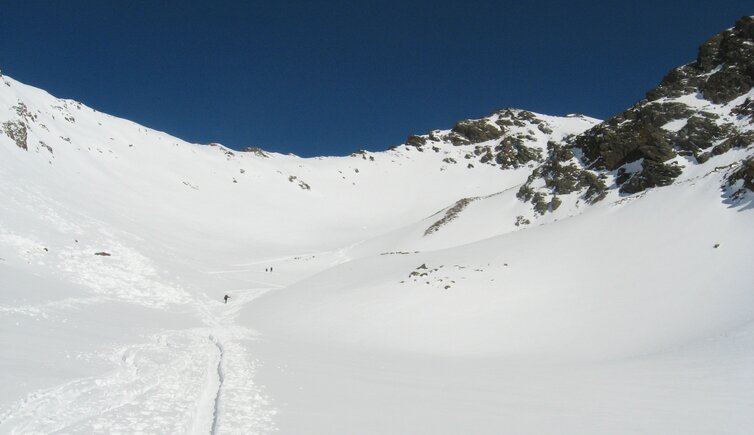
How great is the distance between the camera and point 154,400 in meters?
7.30

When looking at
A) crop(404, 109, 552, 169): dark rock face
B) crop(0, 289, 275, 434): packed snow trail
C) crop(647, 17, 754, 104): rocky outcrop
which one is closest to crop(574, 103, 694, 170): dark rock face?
crop(647, 17, 754, 104): rocky outcrop

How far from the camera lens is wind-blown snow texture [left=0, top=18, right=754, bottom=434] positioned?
23.7 ft

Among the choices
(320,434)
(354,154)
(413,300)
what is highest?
(354,154)

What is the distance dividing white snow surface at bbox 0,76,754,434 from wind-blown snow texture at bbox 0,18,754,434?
3.3 inches

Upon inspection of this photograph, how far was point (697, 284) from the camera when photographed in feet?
48.3

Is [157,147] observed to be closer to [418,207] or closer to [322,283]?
[418,207]

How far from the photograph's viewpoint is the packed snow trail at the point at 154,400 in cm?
606

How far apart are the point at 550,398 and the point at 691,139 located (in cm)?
4052

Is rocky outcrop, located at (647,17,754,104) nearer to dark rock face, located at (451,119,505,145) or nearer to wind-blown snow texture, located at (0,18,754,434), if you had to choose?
wind-blown snow texture, located at (0,18,754,434)

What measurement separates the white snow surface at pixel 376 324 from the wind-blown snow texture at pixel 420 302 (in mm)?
84

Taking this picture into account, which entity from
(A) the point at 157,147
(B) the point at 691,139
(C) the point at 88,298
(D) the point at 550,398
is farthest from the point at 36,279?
(A) the point at 157,147

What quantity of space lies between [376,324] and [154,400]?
11593 mm

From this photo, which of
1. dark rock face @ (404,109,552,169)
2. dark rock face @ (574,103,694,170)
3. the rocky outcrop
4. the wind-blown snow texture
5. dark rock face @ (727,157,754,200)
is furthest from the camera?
dark rock face @ (404,109,552,169)

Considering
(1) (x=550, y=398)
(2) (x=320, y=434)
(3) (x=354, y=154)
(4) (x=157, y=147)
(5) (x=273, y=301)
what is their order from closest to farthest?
(2) (x=320, y=434), (1) (x=550, y=398), (5) (x=273, y=301), (4) (x=157, y=147), (3) (x=354, y=154)
